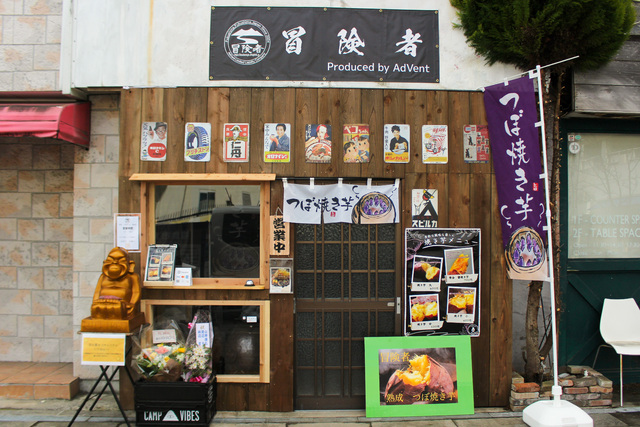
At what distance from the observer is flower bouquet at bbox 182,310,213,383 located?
451 centimetres

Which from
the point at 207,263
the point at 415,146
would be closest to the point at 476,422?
the point at 415,146

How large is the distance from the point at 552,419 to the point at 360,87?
13.6 ft

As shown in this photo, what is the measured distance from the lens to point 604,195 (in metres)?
5.69

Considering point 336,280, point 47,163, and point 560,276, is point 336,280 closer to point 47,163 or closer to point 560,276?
point 560,276

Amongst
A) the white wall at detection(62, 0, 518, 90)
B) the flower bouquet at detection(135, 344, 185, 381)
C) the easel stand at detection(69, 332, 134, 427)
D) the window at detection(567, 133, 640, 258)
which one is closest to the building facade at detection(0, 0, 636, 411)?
the white wall at detection(62, 0, 518, 90)

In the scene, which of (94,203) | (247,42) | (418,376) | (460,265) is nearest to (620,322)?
(460,265)

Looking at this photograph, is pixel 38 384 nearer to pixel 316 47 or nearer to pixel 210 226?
pixel 210 226

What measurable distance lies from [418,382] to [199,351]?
100 inches

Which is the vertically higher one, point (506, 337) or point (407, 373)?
point (506, 337)

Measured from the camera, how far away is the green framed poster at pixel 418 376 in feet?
15.4

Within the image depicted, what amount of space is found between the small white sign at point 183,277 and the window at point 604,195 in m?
5.08

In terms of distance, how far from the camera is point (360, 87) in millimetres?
4938

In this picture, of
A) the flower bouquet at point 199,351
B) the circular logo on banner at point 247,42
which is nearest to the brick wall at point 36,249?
the flower bouquet at point 199,351

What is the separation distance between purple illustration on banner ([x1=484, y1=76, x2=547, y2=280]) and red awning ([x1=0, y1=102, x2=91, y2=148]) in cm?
505
